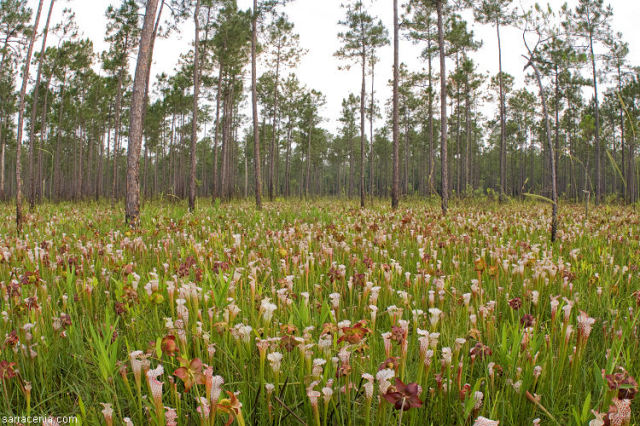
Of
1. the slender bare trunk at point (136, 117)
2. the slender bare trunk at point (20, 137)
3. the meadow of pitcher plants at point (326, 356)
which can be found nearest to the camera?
the meadow of pitcher plants at point (326, 356)

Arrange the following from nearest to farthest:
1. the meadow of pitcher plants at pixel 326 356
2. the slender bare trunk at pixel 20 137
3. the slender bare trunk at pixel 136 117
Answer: the meadow of pitcher plants at pixel 326 356 < the slender bare trunk at pixel 20 137 < the slender bare trunk at pixel 136 117

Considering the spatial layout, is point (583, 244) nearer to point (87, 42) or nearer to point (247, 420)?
point (247, 420)

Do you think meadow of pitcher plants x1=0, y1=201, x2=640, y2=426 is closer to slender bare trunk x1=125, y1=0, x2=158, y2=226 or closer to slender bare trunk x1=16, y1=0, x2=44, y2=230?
slender bare trunk x1=16, y1=0, x2=44, y2=230

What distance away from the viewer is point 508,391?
4.78 feet

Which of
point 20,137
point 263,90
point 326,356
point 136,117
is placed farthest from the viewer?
point 263,90

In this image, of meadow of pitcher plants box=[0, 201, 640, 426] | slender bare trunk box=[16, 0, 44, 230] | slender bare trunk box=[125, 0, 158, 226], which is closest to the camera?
meadow of pitcher plants box=[0, 201, 640, 426]

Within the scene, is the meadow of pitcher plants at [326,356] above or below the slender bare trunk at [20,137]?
below

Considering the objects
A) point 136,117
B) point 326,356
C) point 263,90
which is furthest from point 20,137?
point 263,90

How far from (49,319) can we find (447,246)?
440 cm

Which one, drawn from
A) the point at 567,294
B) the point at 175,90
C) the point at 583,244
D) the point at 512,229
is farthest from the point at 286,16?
the point at 175,90

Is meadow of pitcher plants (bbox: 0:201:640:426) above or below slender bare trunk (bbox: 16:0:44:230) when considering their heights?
below

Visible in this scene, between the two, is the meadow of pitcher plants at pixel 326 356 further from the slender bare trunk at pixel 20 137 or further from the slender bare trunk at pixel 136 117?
the slender bare trunk at pixel 136 117

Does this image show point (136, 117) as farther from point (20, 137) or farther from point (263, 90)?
point (263, 90)

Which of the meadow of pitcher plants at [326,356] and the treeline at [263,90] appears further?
the treeline at [263,90]
